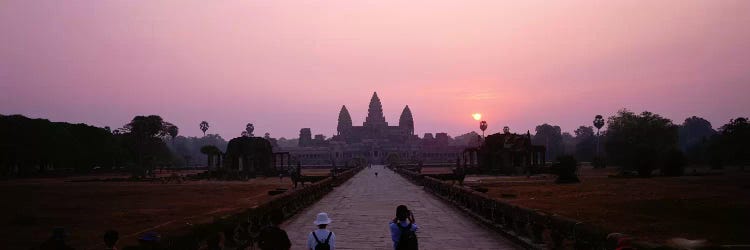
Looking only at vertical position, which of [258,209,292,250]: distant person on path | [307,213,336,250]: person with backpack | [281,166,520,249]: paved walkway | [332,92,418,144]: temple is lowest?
[281,166,520,249]: paved walkway

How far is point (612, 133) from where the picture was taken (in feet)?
321

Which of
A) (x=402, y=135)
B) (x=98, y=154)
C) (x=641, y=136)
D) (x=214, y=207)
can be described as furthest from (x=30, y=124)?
(x=402, y=135)

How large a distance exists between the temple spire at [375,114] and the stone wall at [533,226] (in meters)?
169

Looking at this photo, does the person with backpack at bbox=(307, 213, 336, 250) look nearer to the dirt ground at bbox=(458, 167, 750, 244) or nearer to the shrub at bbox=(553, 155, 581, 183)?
the dirt ground at bbox=(458, 167, 750, 244)

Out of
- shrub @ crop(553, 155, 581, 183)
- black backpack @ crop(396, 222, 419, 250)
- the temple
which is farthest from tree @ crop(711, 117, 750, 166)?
the temple

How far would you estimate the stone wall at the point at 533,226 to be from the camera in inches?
385

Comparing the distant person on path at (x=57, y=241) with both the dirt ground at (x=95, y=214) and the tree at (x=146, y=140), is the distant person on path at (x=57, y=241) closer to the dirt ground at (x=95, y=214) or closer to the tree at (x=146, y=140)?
the dirt ground at (x=95, y=214)

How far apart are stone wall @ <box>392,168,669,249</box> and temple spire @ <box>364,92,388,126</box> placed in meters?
169

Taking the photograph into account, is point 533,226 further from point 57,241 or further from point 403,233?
point 57,241

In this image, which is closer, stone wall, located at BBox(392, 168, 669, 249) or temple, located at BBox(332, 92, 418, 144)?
stone wall, located at BBox(392, 168, 669, 249)

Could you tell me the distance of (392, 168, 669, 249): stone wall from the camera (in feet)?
32.1

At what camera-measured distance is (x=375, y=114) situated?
645 feet

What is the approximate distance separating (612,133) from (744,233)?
276ft

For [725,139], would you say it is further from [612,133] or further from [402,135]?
[402,135]
